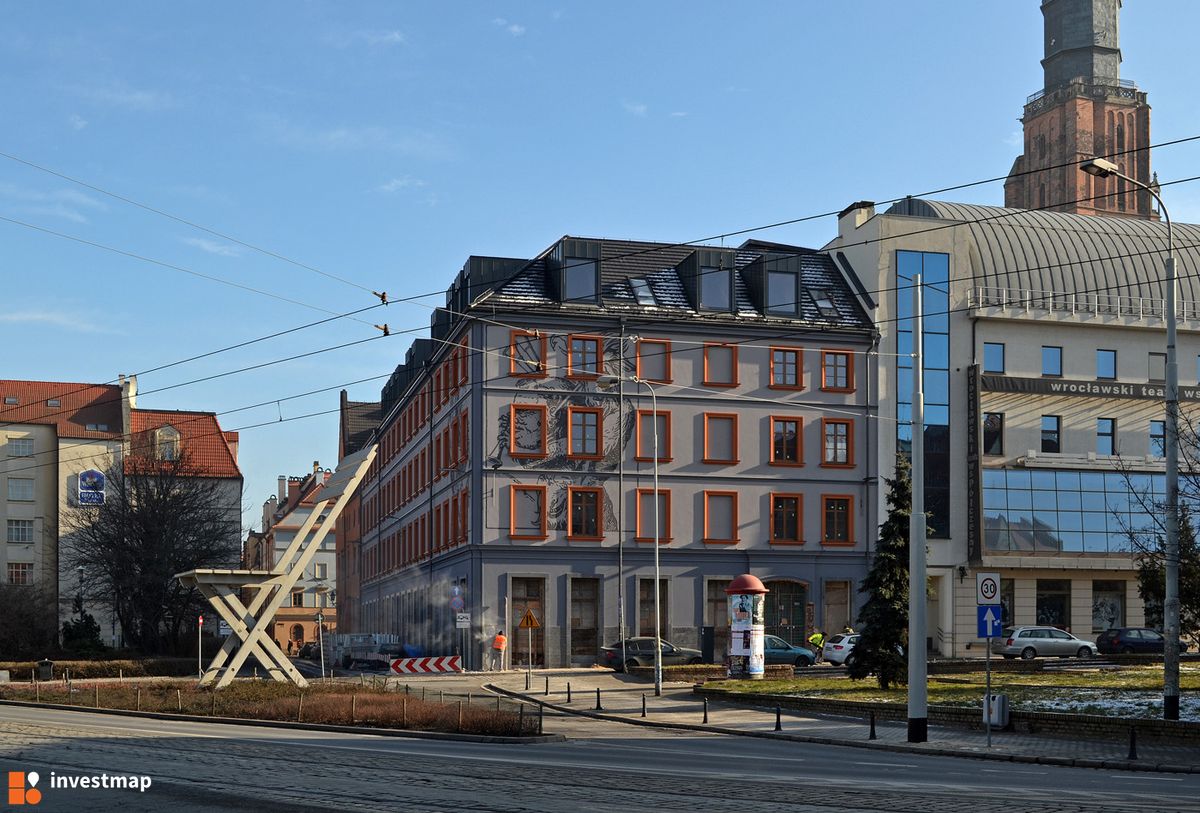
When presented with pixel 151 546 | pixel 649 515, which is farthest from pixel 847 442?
pixel 151 546

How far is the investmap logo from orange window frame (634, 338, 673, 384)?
41333 mm

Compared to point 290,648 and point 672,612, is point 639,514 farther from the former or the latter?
point 290,648

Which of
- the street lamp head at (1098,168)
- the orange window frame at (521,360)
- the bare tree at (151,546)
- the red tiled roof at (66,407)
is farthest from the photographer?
the red tiled roof at (66,407)

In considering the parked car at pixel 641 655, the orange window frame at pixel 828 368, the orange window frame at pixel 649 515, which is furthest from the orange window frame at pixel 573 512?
the orange window frame at pixel 828 368

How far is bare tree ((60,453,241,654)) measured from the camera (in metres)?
62.1

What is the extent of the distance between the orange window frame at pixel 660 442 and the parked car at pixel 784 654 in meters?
10.4

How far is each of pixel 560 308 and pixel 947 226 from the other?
17828 millimetres

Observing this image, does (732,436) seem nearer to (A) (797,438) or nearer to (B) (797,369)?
(A) (797,438)

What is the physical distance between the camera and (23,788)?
17.6 metres

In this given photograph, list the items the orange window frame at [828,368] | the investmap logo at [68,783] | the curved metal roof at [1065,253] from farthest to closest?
the curved metal roof at [1065,253] → the orange window frame at [828,368] → the investmap logo at [68,783]

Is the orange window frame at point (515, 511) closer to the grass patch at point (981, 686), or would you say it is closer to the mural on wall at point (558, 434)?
the mural on wall at point (558, 434)

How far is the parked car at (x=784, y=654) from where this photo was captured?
168 feet

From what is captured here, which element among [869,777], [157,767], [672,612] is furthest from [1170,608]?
[672,612]

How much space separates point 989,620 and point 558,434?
31228 millimetres
